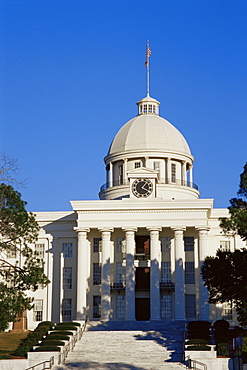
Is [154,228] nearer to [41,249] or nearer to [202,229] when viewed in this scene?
[202,229]

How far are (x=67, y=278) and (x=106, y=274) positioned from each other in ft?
17.5

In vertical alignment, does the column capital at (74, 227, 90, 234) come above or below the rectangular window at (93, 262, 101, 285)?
above

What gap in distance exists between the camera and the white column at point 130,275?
60.4 m

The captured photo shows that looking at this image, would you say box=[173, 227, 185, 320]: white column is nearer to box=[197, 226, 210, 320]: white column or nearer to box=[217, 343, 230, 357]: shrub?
box=[197, 226, 210, 320]: white column

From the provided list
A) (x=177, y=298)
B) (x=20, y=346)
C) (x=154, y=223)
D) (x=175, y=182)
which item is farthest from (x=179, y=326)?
(x=175, y=182)


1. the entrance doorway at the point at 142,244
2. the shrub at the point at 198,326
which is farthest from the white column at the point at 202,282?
the shrub at the point at 198,326

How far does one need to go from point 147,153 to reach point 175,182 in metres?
4.19

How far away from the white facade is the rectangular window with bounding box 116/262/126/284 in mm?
90

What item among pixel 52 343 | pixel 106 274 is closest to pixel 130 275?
pixel 106 274

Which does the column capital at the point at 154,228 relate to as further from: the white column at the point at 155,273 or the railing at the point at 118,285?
the railing at the point at 118,285

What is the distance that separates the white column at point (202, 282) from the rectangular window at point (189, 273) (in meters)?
2.10

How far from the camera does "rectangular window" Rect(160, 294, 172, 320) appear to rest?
62344 mm

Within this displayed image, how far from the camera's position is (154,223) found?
206 feet

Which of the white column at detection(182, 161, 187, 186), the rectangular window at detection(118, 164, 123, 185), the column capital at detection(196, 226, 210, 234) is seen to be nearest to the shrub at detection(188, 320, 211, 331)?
the column capital at detection(196, 226, 210, 234)
